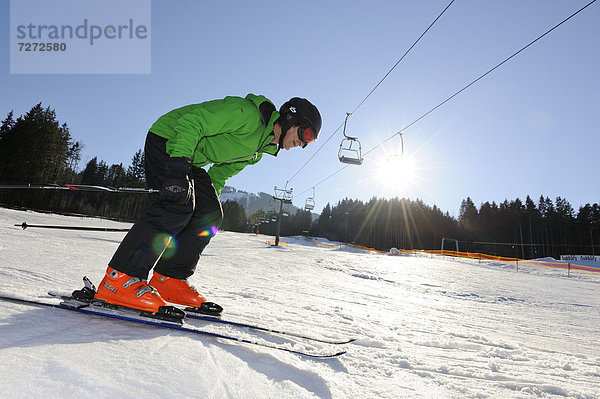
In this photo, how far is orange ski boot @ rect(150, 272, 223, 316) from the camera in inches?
75.5

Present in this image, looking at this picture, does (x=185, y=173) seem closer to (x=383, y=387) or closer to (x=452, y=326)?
(x=383, y=387)

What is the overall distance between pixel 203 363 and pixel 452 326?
217 centimetres

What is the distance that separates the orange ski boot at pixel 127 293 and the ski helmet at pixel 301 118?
1.31 metres

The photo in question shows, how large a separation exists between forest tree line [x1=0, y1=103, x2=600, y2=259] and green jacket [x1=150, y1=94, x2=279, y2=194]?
24.9 meters

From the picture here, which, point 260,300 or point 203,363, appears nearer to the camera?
point 203,363

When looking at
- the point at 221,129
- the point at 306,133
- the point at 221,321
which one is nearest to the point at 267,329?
the point at 221,321

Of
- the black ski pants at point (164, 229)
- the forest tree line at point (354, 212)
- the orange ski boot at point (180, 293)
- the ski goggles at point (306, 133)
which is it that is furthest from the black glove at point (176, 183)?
the forest tree line at point (354, 212)

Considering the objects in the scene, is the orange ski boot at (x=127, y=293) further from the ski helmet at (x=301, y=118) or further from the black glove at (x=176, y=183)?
the ski helmet at (x=301, y=118)

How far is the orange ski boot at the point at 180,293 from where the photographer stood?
6.29 ft

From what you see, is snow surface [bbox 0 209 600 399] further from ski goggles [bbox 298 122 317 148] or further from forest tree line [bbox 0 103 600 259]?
forest tree line [bbox 0 103 600 259]

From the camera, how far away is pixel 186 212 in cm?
173

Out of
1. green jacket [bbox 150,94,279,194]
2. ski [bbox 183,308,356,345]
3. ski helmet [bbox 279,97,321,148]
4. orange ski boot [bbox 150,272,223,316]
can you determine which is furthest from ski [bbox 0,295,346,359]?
ski helmet [bbox 279,97,321,148]

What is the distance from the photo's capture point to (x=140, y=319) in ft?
4.64

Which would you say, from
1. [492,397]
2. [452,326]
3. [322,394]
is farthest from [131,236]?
[452,326]
